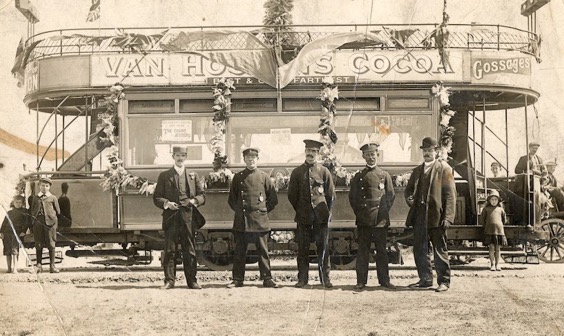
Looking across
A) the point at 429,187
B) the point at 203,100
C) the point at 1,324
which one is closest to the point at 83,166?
the point at 203,100

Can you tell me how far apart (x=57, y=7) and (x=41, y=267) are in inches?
149

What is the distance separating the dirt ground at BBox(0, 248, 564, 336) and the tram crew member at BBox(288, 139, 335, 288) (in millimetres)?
361

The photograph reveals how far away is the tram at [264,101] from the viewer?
34.8 feet

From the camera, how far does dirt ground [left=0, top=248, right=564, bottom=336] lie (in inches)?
280

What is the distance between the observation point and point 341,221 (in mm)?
10680

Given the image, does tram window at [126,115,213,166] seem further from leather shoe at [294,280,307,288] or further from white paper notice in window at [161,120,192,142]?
leather shoe at [294,280,307,288]

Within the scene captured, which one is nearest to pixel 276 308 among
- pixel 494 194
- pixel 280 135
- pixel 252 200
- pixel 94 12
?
pixel 252 200

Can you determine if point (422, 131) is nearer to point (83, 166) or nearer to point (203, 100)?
point (203, 100)

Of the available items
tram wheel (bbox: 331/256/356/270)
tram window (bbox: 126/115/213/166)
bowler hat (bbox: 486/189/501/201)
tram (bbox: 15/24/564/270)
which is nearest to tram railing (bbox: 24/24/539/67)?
tram (bbox: 15/24/564/270)

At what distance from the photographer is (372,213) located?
30.1ft

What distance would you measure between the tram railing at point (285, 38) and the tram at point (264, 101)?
0.02 metres

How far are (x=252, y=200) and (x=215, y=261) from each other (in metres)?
1.89

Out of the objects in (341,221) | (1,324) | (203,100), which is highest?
(203,100)

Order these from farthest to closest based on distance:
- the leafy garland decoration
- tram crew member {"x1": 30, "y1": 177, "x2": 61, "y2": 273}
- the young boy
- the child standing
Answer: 1. the young boy
2. the child standing
3. tram crew member {"x1": 30, "y1": 177, "x2": 61, "y2": 273}
4. the leafy garland decoration
